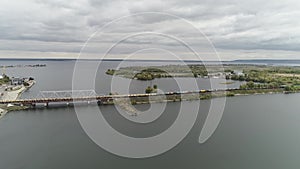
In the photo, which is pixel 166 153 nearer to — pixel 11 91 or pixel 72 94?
pixel 72 94

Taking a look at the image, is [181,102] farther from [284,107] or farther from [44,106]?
[44,106]

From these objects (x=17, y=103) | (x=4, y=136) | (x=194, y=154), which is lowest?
(x=194, y=154)

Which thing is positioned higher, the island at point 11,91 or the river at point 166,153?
the island at point 11,91

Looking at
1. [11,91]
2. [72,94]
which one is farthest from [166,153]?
[11,91]

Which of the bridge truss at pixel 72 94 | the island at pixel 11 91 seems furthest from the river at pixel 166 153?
the bridge truss at pixel 72 94

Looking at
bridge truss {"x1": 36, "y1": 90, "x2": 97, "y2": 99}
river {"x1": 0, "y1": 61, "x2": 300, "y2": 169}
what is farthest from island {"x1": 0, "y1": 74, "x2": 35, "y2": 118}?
bridge truss {"x1": 36, "y1": 90, "x2": 97, "y2": 99}

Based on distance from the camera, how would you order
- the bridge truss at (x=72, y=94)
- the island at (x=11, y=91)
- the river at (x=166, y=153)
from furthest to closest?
the bridge truss at (x=72, y=94), the island at (x=11, y=91), the river at (x=166, y=153)

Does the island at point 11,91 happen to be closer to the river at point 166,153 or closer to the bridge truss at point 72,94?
the river at point 166,153

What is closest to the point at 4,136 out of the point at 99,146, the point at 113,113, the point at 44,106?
the point at 99,146

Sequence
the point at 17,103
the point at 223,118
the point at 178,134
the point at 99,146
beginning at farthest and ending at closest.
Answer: the point at 17,103, the point at 223,118, the point at 178,134, the point at 99,146

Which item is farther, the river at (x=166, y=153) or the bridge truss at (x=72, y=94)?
the bridge truss at (x=72, y=94)

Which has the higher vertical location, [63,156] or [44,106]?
[44,106]
